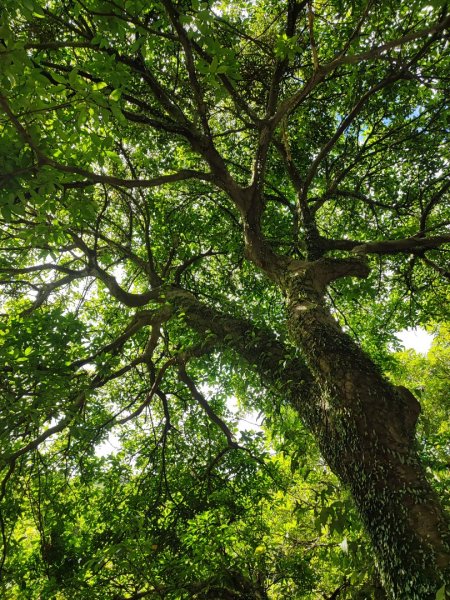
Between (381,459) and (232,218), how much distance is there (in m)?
6.12

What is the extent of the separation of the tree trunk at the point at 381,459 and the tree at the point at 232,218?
1cm

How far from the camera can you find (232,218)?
805 cm

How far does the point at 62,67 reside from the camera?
16.5ft

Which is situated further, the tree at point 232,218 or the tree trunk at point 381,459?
the tree at point 232,218

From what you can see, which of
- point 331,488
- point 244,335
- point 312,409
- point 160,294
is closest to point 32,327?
point 160,294

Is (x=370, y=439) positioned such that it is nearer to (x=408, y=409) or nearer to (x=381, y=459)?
(x=381, y=459)

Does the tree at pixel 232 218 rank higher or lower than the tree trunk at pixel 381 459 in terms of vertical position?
higher

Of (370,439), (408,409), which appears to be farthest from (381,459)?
(408,409)

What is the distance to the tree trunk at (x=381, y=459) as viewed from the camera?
247cm

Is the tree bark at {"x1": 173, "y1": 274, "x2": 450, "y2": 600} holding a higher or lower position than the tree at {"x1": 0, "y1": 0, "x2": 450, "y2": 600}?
lower

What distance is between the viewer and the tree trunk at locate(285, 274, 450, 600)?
247cm

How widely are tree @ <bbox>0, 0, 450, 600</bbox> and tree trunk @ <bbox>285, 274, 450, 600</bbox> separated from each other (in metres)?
0.01

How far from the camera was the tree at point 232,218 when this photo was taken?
2.96 meters

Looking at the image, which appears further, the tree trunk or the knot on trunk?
the knot on trunk
